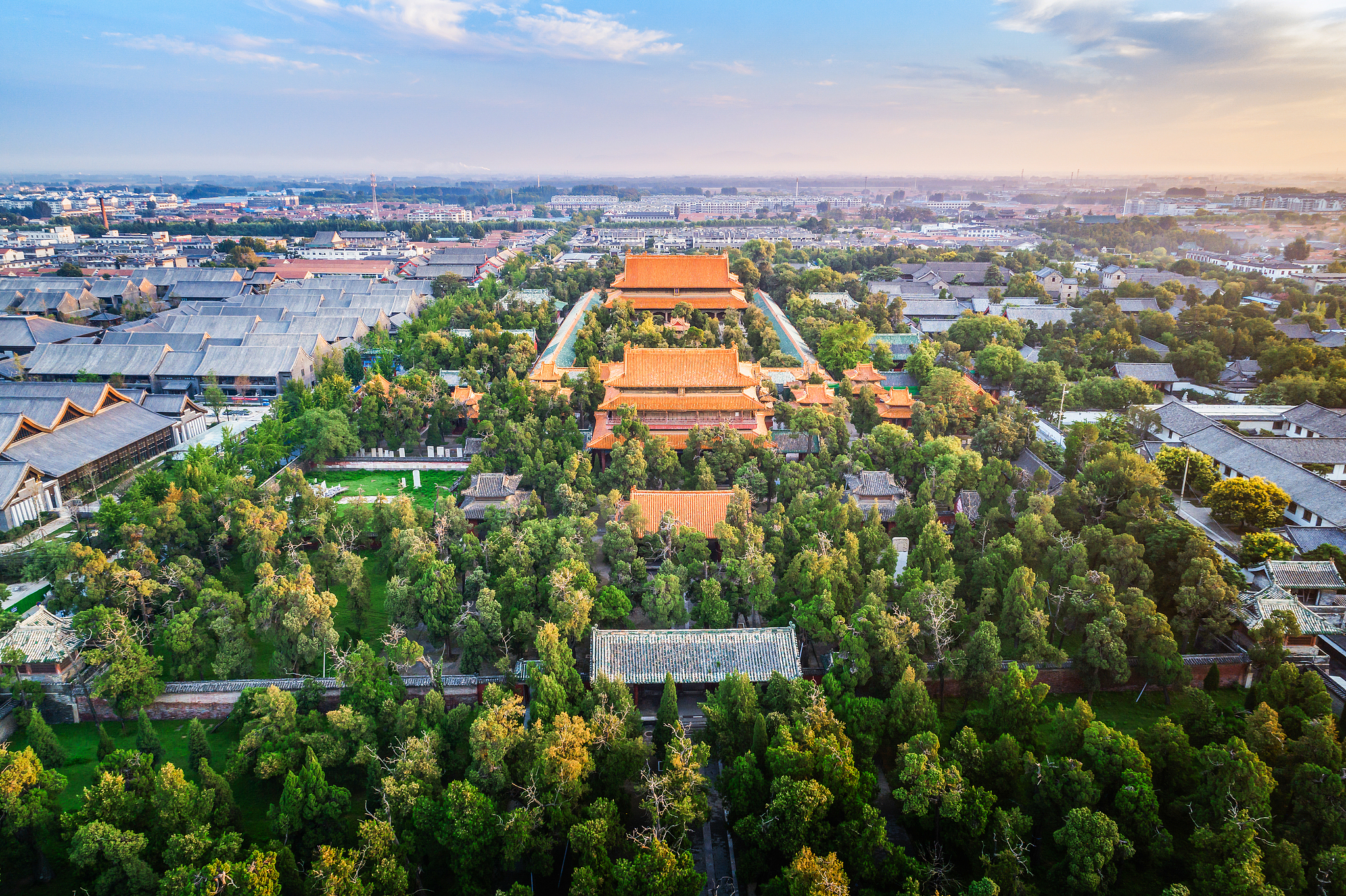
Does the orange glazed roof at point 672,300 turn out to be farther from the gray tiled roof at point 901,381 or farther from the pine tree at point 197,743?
the pine tree at point 197,743

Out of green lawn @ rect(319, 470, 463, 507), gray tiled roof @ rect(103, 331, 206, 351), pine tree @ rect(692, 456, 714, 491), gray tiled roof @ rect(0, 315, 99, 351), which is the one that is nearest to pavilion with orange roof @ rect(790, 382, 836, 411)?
pine tree @ rect(692, 456, 714, 491)

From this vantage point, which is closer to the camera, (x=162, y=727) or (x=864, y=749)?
(x=864, y=749)

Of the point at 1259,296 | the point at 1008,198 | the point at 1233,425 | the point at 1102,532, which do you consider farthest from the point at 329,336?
the point at 1008,198

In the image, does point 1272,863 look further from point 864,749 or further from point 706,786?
point 706,786

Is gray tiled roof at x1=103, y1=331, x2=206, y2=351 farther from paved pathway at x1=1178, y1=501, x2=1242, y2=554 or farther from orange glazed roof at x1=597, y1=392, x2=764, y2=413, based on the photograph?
paved pathway at x1=1178, y1=501, x2=1242, y2=554

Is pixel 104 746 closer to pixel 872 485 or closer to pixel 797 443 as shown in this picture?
pixel 872 485

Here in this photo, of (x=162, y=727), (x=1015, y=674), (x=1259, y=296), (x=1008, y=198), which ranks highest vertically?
(x=1008, y=198)

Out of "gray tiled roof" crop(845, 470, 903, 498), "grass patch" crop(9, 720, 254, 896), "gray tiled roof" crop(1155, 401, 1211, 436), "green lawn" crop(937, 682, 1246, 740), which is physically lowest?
"grass patch" crop(9, 720, 254, 896)
